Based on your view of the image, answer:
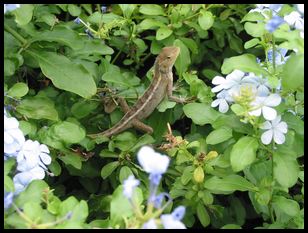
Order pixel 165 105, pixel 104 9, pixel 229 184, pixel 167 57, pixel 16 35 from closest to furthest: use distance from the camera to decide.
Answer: pixel 229 184 → pixel 16 35 → pixel 165 105 → pixel 167 57 → pixel 104 9

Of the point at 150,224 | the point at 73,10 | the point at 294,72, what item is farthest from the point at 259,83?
the point at 73,10

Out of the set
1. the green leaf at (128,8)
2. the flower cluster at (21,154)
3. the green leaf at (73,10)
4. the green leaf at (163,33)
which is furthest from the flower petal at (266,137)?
the green leaf at (73,10)

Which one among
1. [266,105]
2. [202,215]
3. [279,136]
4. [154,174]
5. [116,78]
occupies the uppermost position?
[154,174]

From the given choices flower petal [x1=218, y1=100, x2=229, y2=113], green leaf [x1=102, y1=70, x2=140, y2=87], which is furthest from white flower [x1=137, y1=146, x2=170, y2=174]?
green leaf [x1=102, y1=70, x2=140, y2=87]

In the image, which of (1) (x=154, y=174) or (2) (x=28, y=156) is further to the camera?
(2) (x=28, y=156)

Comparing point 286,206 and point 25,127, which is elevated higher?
point 25,127

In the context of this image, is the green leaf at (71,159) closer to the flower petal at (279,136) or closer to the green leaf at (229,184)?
the green leaf at (229,184)

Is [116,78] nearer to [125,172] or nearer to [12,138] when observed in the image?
[125,172]

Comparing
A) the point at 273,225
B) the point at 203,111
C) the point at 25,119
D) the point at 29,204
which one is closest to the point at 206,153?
the point at 203,111
